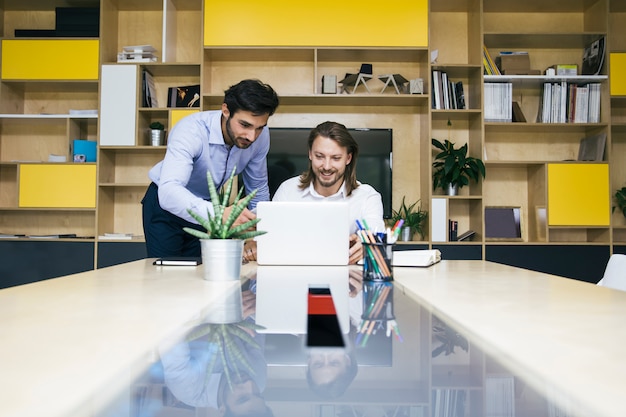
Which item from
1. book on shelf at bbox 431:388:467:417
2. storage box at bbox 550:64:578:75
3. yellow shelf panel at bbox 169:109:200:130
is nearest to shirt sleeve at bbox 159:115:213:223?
book on shelf at bbox 431:388:467:417

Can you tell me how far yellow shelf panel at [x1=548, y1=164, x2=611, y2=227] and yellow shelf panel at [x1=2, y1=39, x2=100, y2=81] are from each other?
12.2ft

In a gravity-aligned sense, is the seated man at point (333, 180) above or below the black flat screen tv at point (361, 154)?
below

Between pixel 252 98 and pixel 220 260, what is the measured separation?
1027 mm

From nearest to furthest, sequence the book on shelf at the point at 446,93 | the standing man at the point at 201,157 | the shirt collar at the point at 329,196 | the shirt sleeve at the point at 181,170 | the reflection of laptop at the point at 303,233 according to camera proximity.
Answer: the reflection of laptop at the point at 303,233 < the shirt sleeve at the point at 181,170 < the standing man at the point at 201,157 < the shirt collar at the point at 329,196 < the book on shelf at the point at 446,93

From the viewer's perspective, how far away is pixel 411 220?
4.05 meters

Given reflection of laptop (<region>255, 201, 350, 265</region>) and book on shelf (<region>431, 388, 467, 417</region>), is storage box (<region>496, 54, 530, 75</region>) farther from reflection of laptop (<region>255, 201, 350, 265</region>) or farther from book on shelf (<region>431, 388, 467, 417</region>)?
book on shelf (<region>431, 388, 467, 417</region>)

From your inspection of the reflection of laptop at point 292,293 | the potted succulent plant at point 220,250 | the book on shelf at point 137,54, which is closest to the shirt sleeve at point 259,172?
the reflection of laptop at point 292,293

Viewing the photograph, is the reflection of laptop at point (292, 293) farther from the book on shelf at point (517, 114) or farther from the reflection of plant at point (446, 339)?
the book on shelf at point (517, 114)

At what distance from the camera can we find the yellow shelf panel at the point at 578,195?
4.04 m

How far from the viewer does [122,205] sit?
4.40 m

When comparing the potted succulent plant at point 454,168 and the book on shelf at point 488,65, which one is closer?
the potted succulent plant at point 454,168

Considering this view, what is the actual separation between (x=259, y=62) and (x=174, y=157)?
2403 millimetres

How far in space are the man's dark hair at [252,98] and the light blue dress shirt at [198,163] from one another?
0.69 feet

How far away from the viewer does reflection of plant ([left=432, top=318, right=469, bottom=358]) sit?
2.01 ft
